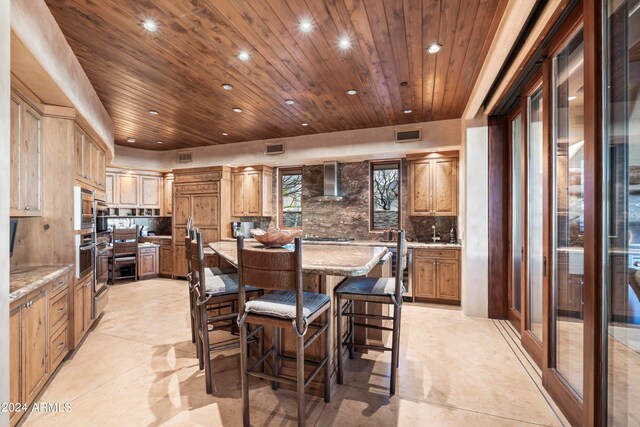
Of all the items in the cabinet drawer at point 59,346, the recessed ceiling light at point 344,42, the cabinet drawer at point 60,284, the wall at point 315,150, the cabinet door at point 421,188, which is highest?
the recessed ceiling light at point 344,42

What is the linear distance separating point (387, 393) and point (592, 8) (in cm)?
264

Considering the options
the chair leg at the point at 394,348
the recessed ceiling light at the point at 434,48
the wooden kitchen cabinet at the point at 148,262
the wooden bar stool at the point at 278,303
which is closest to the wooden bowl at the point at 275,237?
the wooden bar stool at the point at 278,303

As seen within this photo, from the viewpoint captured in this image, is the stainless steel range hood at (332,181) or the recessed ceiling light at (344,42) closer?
the recessed ceiling light at (344,42)

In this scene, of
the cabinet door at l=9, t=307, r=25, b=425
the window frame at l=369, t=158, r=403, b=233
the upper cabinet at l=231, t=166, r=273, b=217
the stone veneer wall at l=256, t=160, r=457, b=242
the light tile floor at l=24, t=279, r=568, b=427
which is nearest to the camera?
the cabinet door at l=9, t=307, r=25, b=425

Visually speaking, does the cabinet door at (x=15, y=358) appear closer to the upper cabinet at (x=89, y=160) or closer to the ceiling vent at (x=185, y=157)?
the upper cabinet at (x=89, y=160)

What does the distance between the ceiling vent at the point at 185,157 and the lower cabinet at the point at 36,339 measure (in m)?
4.06

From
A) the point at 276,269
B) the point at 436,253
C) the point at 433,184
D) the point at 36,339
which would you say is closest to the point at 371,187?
the point at 433,184

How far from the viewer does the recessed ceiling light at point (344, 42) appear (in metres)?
2.47

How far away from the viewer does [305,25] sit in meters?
2.30

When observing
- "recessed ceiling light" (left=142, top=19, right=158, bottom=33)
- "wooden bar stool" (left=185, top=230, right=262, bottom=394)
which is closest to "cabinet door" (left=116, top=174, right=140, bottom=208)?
"wooden bar stool" (left=185, top=230, right=262, bottom=394)

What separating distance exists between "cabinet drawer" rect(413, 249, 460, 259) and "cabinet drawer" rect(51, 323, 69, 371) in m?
4.23

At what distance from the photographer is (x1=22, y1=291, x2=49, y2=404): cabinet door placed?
1949 mm

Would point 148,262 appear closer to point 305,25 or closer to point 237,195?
point 237,195

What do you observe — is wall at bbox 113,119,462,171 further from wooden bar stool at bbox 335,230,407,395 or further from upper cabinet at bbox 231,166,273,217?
wooden bar stool at bbox 335,230,407,395
